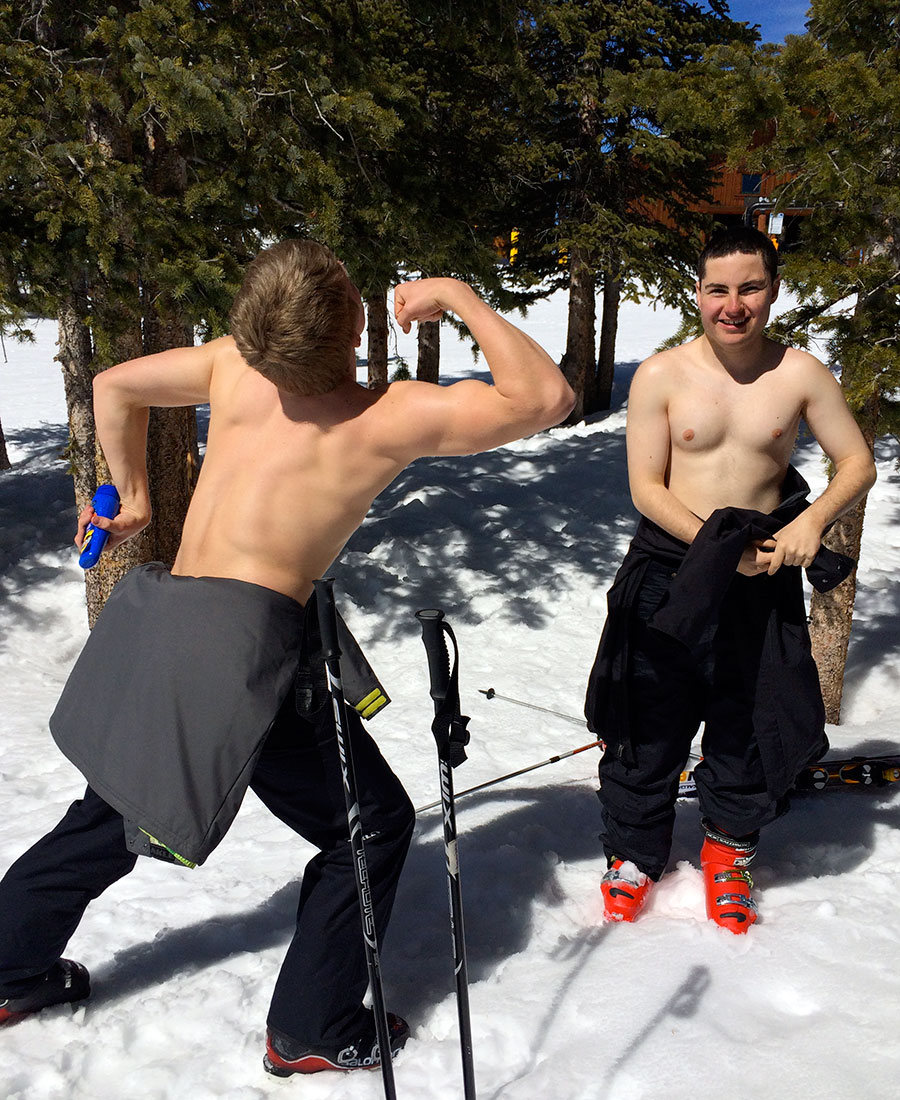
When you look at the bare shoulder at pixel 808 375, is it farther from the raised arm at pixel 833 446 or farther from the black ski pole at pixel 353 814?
the black ski pole at pixel 353 814

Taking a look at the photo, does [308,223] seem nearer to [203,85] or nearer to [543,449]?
[203,85]

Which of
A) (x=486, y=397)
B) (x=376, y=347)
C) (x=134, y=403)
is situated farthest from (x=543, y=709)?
(x=376, y=347)

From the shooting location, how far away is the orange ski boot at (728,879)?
3.01m

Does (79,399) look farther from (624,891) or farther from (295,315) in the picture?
(624,891)

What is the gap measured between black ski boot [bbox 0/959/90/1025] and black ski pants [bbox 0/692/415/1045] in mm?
61

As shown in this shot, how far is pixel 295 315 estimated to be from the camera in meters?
2.08

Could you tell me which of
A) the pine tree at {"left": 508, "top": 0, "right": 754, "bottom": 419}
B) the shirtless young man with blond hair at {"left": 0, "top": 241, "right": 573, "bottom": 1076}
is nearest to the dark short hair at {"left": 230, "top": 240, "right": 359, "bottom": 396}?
the shirtless young man with blond hair at {"left": 0, "top": 241, "right": 573, "bottom": 1076}

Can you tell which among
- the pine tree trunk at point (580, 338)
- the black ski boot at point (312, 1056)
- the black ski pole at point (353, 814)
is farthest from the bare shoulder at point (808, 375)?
the pine tree trunk at point (580, 338)

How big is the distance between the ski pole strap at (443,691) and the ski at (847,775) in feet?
7.08

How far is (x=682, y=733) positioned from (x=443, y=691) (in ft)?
4.99

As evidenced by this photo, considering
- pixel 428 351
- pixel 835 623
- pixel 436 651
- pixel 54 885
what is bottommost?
pixel 835 623

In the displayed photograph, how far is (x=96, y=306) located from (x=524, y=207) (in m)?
8.59

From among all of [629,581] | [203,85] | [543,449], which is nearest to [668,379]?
[629,581]

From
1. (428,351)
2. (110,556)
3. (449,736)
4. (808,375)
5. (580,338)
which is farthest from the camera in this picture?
(580,338)
